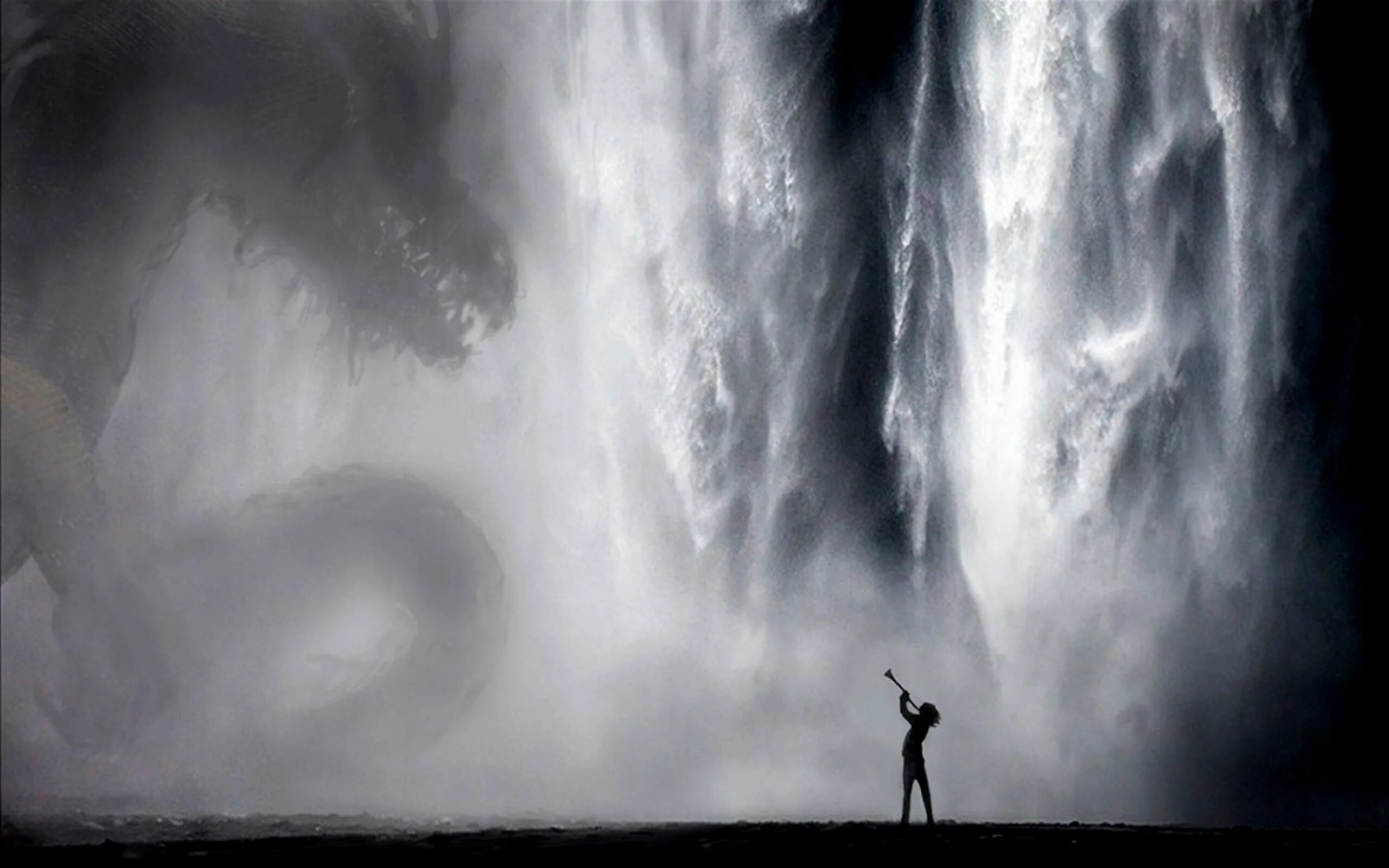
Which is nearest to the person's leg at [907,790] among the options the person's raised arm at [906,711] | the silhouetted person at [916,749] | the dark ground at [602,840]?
the silhouetted person at [916,749]

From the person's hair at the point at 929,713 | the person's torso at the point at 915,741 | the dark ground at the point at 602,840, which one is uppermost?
the person's hair at the point at 929,713

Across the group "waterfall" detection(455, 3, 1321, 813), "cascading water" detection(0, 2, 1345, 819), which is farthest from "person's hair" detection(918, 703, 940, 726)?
"waterfall" detection(455, 3, 1321, 813)

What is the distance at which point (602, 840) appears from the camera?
73.4 ft

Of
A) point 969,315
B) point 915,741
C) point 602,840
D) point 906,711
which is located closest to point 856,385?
point 969,315

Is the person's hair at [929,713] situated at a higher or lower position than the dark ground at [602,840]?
higher

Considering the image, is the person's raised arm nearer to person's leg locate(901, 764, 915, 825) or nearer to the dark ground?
person's leg locate(901, 764, 915, 825)

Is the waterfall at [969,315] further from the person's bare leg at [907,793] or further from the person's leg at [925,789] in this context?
the person's bare leg at [907,793]

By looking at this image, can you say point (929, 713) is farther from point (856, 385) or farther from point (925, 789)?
point (856, 385)

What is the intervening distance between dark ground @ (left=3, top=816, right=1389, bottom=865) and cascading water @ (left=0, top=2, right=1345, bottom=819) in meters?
8.75

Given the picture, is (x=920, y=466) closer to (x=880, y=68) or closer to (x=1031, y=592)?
(x=1031, y=592)

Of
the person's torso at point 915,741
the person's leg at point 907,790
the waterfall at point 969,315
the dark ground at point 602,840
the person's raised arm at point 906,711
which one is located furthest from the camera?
the waterfall at point 969,315

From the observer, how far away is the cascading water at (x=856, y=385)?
35.8 m

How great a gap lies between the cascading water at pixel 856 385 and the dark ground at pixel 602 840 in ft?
28.7

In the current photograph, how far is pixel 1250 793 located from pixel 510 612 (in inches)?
615
